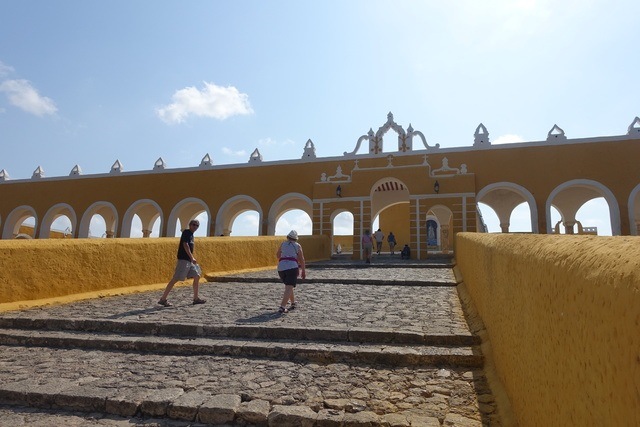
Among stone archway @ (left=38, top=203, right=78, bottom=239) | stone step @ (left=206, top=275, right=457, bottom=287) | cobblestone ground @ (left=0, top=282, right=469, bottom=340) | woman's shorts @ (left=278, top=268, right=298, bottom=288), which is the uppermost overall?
stone archway @ (left=38, top=203, right=78, bottom=239)

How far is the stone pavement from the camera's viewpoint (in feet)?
9.44

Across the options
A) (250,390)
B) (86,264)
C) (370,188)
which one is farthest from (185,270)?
(370,188)

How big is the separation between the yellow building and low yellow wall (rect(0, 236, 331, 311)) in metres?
8.74

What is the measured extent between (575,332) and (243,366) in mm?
3114

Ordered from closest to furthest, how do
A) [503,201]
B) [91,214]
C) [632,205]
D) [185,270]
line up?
[185,270] < [632,205] < [503,201] < [91,214]

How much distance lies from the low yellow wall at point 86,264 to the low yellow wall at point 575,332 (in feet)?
21.4

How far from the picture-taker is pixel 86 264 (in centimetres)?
676

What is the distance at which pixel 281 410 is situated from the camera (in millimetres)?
2807

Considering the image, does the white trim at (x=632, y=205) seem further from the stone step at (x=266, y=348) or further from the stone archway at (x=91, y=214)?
the stone archway at (x=91, y=214)

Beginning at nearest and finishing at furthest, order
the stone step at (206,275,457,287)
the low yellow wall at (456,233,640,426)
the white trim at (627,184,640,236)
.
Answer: the low yellow wall at (456,233,640,426)
the stone step at (206,275,457,287)
the white trim at (627,184,640,236)

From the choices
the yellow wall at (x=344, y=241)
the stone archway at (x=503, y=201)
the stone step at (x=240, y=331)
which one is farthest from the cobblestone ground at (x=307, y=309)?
the yellow wall at (x=344, y=241)

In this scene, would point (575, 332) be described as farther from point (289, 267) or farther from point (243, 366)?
point (289, 267)

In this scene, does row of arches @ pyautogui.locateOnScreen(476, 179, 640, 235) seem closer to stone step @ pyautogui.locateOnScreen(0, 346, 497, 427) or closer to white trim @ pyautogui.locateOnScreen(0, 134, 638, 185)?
white trim @ pyautogui.locateOnScreen(0, 134, 638, 185)

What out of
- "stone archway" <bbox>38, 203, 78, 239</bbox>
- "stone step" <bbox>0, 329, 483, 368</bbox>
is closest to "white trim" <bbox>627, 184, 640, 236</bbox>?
"stone step" <bbox>0, 329, 483, 368</bbox>
